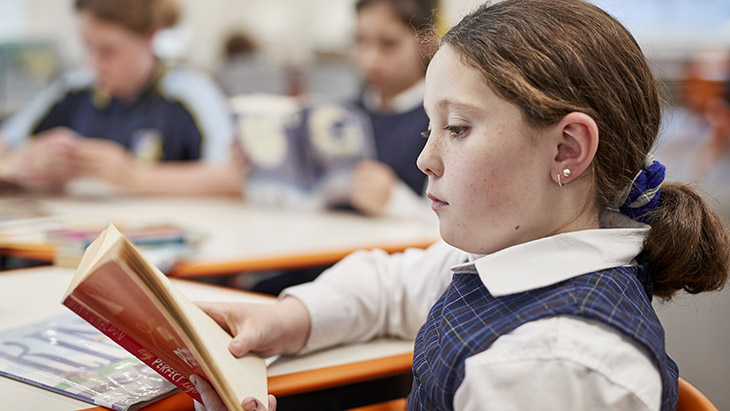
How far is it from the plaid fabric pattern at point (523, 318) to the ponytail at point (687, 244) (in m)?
0.04

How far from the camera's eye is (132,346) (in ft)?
1.90

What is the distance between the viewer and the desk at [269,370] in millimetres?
643

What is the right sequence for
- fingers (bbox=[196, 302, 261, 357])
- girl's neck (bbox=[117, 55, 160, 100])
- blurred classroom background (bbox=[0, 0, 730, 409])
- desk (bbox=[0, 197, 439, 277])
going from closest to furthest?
fingers (bbox=[196, 302, 261, 357]), desk (bbox=[0, 197, 439, 277]), girl's neck (bbox=[117, 55, 160, 100]), blurred classroom background (bbox=[0, 0, 730, 409])

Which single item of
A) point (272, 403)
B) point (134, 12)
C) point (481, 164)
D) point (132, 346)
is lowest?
point (272, 403)

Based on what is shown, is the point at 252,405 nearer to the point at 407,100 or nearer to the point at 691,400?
the point at 691,400

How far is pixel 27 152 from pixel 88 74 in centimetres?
50

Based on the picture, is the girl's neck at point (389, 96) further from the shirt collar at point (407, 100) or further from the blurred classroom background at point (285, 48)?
the blurred classroom background at point (285, 48)

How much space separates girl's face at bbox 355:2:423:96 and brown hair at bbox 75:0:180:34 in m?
0.67

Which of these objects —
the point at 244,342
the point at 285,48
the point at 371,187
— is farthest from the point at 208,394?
the point at 285,48

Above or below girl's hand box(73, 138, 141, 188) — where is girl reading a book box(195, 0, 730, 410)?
above

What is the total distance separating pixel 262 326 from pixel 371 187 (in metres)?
0.93

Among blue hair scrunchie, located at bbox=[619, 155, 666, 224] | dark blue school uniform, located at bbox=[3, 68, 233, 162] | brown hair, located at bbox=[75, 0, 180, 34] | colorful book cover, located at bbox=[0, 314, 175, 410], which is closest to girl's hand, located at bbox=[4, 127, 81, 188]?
dark blue school uniform, located at bbox=[3, 68, 233, 162]

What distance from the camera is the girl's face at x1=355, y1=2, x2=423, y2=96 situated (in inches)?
66.8

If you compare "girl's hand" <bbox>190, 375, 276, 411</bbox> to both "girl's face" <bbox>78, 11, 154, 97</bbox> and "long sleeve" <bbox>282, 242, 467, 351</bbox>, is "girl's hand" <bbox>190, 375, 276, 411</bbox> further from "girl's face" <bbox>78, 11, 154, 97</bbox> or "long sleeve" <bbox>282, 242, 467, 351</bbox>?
"girl's face" <bbox>78, 11, 154, 97</bbox>
